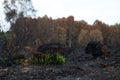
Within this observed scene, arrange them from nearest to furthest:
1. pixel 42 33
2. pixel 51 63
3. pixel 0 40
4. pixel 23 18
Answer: pixel 51 63
pixel 0 40
pixel 23 18
pixel 42 33

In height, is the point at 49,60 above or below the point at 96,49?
below

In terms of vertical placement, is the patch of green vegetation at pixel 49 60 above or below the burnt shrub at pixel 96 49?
below

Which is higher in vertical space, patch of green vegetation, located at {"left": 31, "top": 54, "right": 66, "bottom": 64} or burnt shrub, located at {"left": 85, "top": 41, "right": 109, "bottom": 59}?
burnt shrub, located at {"left": 85, "top": 41, "right": 109, "bottom": 59}

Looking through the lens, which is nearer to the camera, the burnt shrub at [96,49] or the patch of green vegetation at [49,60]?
the patch of green vegetation at [49,60]

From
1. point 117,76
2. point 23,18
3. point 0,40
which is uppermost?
point 23,18

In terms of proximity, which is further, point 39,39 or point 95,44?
point 39,39

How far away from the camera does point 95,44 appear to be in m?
21.3

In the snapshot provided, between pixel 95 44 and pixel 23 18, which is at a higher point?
pixel 23 18

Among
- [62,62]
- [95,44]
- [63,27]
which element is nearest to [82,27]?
[63,27]

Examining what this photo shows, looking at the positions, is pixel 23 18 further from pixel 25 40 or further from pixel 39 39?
pixel 39 39

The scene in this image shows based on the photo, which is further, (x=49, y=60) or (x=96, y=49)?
(x=96, y=49)

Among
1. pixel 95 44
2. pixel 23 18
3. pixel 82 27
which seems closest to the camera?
pixel 95 44

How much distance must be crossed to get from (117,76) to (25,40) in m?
21.8

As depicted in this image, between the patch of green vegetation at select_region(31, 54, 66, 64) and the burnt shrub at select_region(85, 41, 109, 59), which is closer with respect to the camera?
the patch of green vegetation at select_region(31, 54, 66, 64)
